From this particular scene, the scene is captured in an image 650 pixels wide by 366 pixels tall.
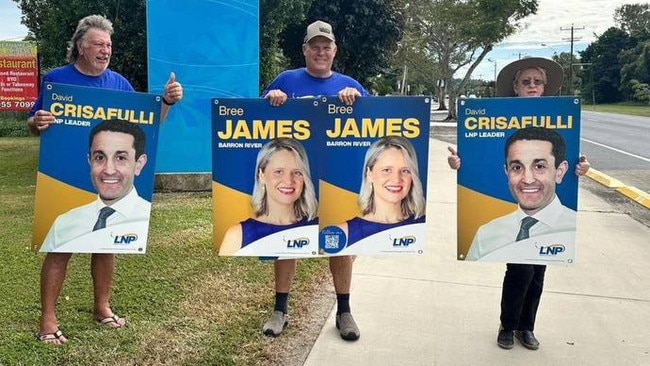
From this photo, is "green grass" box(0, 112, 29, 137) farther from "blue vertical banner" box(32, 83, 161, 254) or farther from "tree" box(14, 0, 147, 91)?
"blue vertical banner" box(32, 83, 161, 254)

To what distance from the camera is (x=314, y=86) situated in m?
3.74

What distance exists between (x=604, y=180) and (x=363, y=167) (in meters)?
8.18

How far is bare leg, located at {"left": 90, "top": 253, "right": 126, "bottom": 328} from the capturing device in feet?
12.5

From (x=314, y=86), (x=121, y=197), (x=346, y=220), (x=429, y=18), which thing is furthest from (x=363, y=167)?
(x=429, y=18)

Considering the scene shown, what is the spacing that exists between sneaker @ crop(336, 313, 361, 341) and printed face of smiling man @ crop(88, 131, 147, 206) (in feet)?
5.08

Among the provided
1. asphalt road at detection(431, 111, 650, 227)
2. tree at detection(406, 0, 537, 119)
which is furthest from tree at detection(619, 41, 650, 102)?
asphalt road at detection(431, 111, 650, 227)

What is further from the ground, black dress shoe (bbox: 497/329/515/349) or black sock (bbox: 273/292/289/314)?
black sock (bbox: 273/292/289/314)

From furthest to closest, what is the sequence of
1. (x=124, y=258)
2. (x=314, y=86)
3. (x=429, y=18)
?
(x=429, y=18) < (x=124, y=258) < (x=314, y=86)

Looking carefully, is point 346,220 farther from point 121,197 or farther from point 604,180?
point 604,180

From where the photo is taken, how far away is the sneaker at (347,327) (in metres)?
3.83

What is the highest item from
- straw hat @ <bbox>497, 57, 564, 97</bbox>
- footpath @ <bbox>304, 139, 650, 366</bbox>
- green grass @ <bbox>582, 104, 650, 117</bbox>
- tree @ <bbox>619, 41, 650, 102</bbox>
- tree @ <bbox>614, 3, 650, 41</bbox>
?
tree @ <bbox>614, 3, 650, 41</bbox>

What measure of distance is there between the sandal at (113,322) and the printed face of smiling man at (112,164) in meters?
0.82

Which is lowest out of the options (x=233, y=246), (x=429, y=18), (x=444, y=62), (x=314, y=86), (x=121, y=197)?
(x=233, y=246)

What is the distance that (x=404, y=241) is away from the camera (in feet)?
11.9
